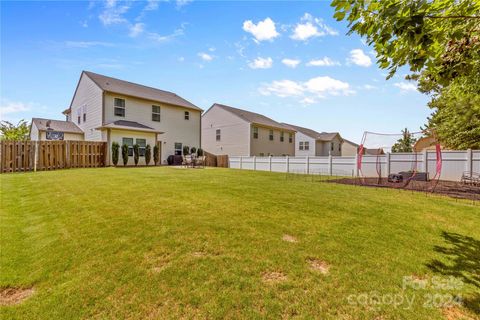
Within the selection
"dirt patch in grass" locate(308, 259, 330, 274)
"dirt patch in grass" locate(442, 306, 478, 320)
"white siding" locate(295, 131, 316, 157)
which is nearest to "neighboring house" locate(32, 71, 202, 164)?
"white siding" locate(295, 131, 316, 157)

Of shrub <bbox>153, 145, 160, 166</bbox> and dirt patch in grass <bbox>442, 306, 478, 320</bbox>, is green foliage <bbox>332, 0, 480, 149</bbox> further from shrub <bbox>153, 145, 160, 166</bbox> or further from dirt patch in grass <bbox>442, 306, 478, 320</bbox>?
shrub <bbox>153, 145, 160, 166</bbox>

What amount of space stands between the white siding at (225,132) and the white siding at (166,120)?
3.61 m

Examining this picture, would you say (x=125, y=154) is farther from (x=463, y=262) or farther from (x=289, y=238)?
(x=463, y=262)

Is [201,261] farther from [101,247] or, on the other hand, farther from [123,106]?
[123,106]

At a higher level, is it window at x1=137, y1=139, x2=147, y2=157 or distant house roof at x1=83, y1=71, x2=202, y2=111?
distant house roof at x1=83, y1=71, x2=202, y2=111

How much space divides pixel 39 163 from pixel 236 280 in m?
16.8

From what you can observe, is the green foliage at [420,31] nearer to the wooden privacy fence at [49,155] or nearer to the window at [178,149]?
the wooden privacy fence at [49,155]

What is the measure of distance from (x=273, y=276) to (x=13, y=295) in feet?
9.49

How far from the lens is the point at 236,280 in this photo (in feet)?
8.52

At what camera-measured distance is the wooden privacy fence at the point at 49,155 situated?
13172 mm

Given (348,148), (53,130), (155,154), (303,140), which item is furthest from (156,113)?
(348,148)

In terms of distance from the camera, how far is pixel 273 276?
2689 millimetres

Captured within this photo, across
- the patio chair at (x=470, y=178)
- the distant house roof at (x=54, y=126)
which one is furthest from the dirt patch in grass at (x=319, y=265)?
the distant house roof at (x=54, y=126)

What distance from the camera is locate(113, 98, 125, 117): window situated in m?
19.2
